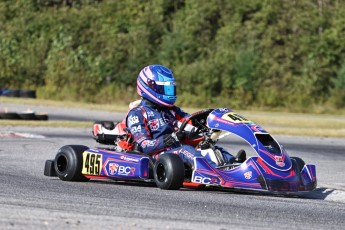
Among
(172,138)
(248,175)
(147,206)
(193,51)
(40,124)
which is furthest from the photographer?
(193,51)

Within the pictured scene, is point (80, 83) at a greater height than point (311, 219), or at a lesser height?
lesser

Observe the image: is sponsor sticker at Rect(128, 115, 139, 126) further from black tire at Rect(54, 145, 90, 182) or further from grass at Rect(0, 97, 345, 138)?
grass at Rect(0, 97, 345, 138)

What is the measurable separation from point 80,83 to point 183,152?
27131 mm

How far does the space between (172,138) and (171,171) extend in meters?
0.70

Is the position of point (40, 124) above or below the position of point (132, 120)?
below

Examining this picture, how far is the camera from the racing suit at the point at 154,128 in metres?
9.02

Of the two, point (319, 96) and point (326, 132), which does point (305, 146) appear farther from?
point (319, 96)

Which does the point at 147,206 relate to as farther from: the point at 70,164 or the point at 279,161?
the point at 70,164

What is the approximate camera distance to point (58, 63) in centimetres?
3672

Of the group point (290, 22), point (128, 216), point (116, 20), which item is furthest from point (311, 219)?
point (116, 20)

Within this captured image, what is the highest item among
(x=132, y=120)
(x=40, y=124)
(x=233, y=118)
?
(x=233, y=118)

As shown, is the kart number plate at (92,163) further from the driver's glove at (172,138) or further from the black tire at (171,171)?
the black tire at (171,171)

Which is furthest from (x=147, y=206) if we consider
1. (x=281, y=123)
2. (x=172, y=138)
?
(x=281, y=123)

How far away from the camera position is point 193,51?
36125 mm
